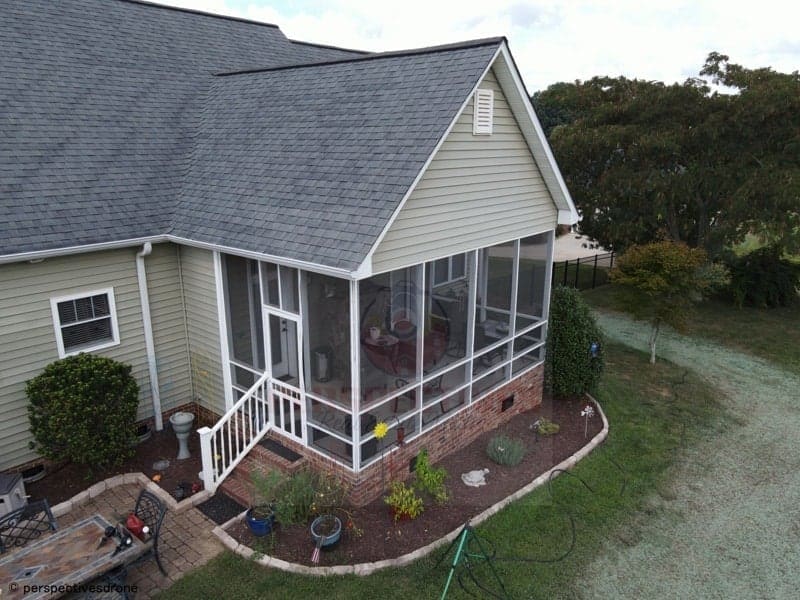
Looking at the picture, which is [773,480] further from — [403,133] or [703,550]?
[403,133]

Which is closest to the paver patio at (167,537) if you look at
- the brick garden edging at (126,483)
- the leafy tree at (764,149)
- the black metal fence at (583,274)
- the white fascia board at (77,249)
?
the brick garden edging at (126,483)

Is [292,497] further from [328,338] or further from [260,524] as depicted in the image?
[328,338]

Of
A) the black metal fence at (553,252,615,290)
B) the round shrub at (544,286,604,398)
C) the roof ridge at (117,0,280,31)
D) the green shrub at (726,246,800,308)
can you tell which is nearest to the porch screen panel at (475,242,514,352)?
the round shrub at (544,286,604,398)

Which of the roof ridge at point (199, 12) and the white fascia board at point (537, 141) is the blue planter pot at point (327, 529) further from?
the roof ridge at point (199, 12)

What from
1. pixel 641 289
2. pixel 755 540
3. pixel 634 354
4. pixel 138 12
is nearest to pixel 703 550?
pixel 755 540

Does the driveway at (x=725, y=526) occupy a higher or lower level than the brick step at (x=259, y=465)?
lower

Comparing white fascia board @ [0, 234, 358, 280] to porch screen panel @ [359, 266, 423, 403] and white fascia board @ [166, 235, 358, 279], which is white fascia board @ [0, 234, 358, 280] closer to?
white fascia board @ [166, 235, 358, 279]
